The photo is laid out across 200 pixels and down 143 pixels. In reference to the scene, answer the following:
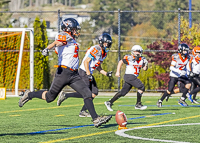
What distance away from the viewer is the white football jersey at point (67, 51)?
904cm

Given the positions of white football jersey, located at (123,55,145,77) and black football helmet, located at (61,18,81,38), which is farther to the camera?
white football jersey, located at (123,55,145,77)

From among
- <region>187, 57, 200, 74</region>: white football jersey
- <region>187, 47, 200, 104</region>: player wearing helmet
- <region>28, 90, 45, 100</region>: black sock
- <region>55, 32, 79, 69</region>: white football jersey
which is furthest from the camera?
<region>187, 57, 200, 74</region>: white football jersey

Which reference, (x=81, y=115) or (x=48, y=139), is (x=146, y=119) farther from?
(x=48, y=139)

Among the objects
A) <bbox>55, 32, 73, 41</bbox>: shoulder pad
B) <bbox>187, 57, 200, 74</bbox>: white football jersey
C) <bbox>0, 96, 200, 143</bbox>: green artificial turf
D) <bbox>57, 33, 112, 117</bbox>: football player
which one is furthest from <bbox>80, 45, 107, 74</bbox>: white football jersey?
<bbox>187, 57, 200, 74</bbox>: white football jersey

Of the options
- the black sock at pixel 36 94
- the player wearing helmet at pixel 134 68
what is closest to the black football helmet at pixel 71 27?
the black sock at pixel 36 94

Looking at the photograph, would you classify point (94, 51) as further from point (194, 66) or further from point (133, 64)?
point (194, 66)

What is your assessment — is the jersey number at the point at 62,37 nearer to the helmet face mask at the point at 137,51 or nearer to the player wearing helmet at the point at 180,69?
the helmet face mask at the point at 137,51

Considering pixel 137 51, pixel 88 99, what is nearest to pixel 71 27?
pixel 88 99

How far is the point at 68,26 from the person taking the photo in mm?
9195

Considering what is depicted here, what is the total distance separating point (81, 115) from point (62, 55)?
89.6 inches

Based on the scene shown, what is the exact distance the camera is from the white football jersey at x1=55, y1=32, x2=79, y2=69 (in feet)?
29.7

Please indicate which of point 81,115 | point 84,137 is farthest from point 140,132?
point 81,115

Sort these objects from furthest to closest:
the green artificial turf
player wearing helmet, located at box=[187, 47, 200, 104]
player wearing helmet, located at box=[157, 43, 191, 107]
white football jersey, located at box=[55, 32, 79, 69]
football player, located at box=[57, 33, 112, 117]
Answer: player wearing helmet, located at box=[187, 47, 200, 104], player wearing helmet, located at box=[157, 43, 191, 107], football player, located at box=[57, 33, 112, 117], white football jersey, located at box=[55, 32, 79, 69], the green artificial turf

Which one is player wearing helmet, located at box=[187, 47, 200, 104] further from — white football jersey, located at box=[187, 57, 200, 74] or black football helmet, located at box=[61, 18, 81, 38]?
black football helmet, located at box=[61, 18, 81, 38]
